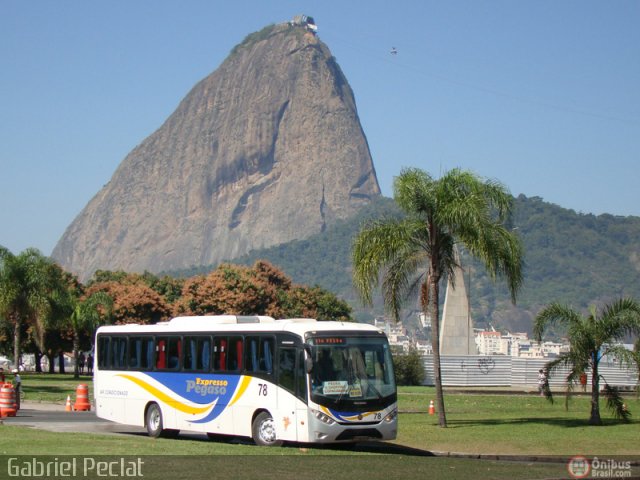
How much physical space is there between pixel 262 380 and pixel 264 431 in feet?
3.46

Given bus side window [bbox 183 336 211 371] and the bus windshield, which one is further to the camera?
bus side window [bbox 183 336 211 371]

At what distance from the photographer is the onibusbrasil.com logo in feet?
57.5

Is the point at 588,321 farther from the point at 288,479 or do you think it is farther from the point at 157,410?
the point at 288,479

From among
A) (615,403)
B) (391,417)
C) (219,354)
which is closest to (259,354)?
(219,354)

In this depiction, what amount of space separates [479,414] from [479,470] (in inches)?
654

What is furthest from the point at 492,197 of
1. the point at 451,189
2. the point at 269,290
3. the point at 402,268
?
the point at 269,290

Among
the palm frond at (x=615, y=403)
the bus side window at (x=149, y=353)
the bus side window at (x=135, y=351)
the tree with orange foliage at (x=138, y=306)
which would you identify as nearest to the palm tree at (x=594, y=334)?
the palm frond at (x=615, y=403)

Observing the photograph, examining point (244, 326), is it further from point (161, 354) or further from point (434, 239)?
point (434, 239)

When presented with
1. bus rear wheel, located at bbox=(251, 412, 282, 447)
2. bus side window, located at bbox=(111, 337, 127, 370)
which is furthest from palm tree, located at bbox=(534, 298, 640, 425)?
bus side window, located at bbox=(111, 337, 127, 370)

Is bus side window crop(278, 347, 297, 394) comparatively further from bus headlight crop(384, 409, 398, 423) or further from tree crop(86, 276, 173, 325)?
tree crop(86, 276, 173, 325)

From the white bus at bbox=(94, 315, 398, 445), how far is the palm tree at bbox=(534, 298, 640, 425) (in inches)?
321

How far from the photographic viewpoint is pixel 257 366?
74.3 ft

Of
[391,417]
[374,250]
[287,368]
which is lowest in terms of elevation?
[391,417]

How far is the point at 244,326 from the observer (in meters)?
23.4
